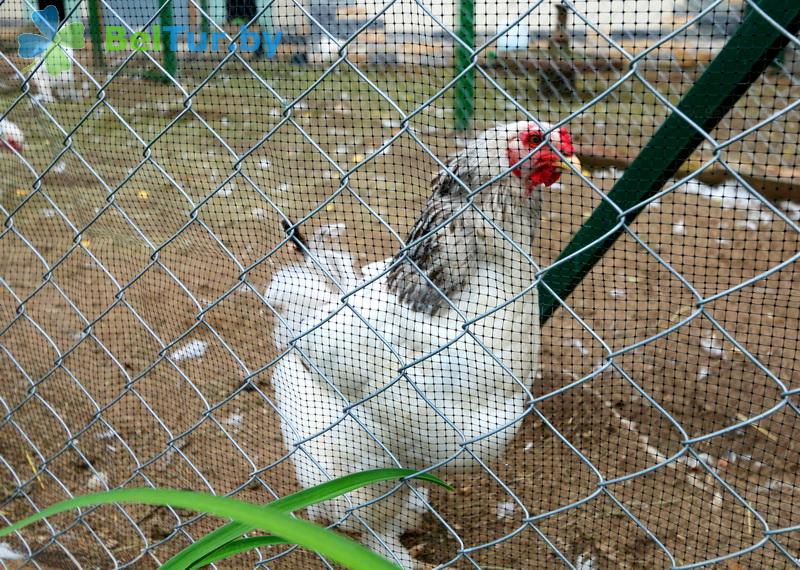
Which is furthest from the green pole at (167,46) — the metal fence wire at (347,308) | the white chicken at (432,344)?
the white chicken at (432,344)

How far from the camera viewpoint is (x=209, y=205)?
6.26 feet

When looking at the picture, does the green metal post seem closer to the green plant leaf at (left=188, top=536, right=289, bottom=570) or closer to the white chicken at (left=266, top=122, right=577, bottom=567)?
the white chicken at (left=266, top=122, right=577, bottom=567)

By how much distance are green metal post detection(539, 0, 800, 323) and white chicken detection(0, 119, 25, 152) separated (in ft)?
5.69

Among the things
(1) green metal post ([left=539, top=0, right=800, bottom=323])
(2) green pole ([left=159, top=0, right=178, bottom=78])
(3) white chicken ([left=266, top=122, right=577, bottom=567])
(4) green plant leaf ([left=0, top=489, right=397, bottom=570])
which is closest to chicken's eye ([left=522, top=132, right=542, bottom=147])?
(3) white chicken ([left=266, top=122, right=577, bottom=567])

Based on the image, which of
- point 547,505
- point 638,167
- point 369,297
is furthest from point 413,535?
point 638,167

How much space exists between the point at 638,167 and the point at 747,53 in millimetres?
325

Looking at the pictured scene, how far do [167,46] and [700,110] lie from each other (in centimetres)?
119

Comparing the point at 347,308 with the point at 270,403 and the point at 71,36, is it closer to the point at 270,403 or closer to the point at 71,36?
the point at 270,403

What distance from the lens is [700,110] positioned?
137cm

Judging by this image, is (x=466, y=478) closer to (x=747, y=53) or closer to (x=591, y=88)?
(x=747, y=53)

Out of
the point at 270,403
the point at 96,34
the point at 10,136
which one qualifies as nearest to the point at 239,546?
the point at 270,403

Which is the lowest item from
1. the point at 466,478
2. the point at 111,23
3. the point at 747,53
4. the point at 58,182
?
the point at 466,478

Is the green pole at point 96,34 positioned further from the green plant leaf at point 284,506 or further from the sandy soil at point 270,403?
the green plant leaf at point 284,506

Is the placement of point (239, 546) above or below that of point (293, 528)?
below
